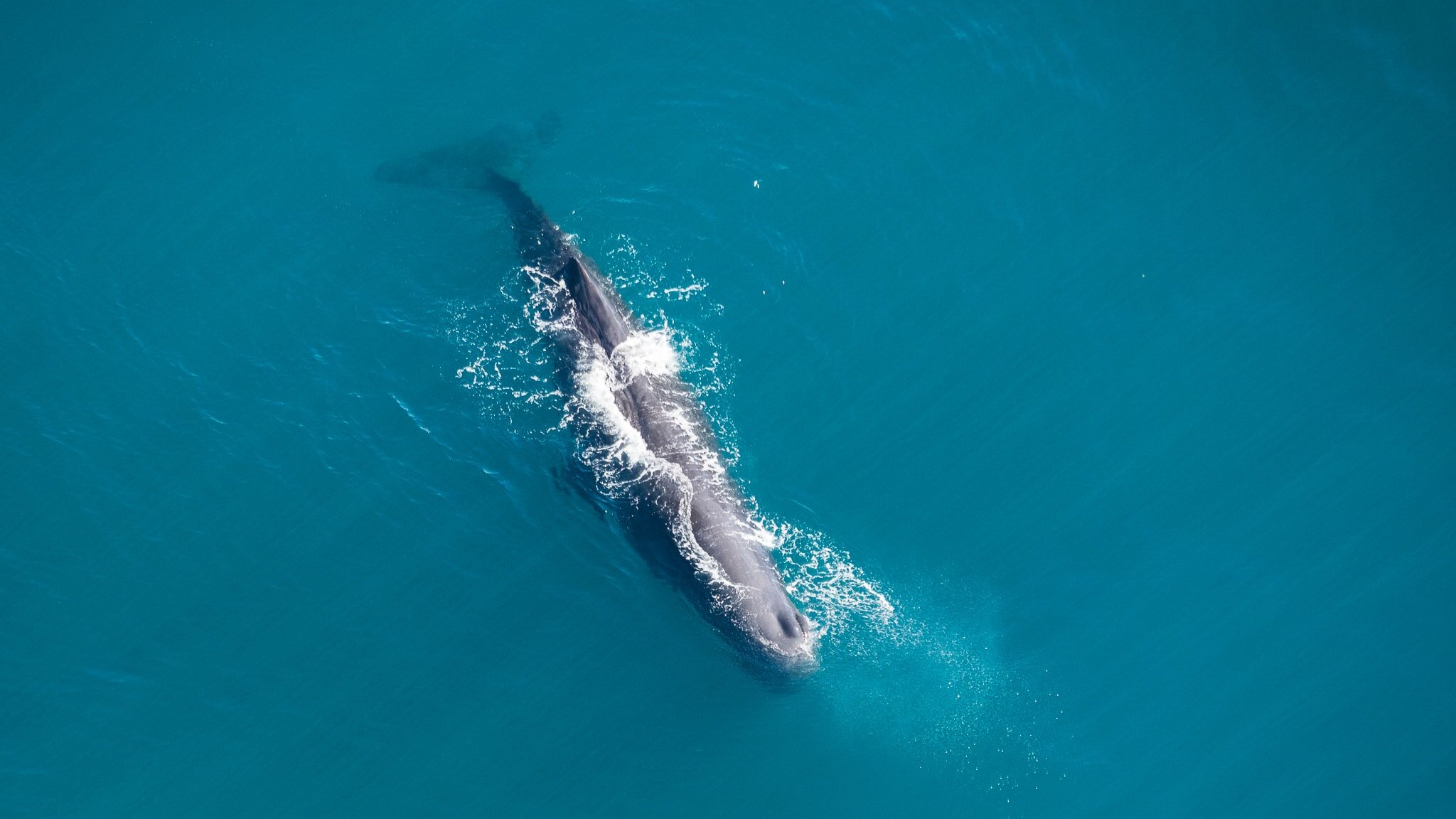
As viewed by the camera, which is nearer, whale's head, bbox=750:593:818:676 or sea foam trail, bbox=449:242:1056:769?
whale's head, bbox=750:593:818:676

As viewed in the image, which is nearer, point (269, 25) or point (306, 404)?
point (306, 404)

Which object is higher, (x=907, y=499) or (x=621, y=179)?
(x=621, y=179)

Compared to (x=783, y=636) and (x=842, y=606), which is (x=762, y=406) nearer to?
(x=842, y=606)

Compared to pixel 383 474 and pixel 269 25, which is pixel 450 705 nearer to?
pixel 383 474

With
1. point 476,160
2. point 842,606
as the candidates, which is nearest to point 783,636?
point 842,606

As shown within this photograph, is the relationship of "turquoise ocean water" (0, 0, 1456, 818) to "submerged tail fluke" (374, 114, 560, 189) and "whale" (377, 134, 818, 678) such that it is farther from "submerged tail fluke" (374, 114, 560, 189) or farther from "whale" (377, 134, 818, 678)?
"whale" (377, 134, 818, 678)

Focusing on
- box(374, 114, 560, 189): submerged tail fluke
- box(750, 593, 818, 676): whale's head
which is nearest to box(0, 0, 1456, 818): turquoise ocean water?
box(374, 114, 560, 189): submerged tail fluke

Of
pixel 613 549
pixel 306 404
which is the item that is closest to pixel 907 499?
pixel 613 549
